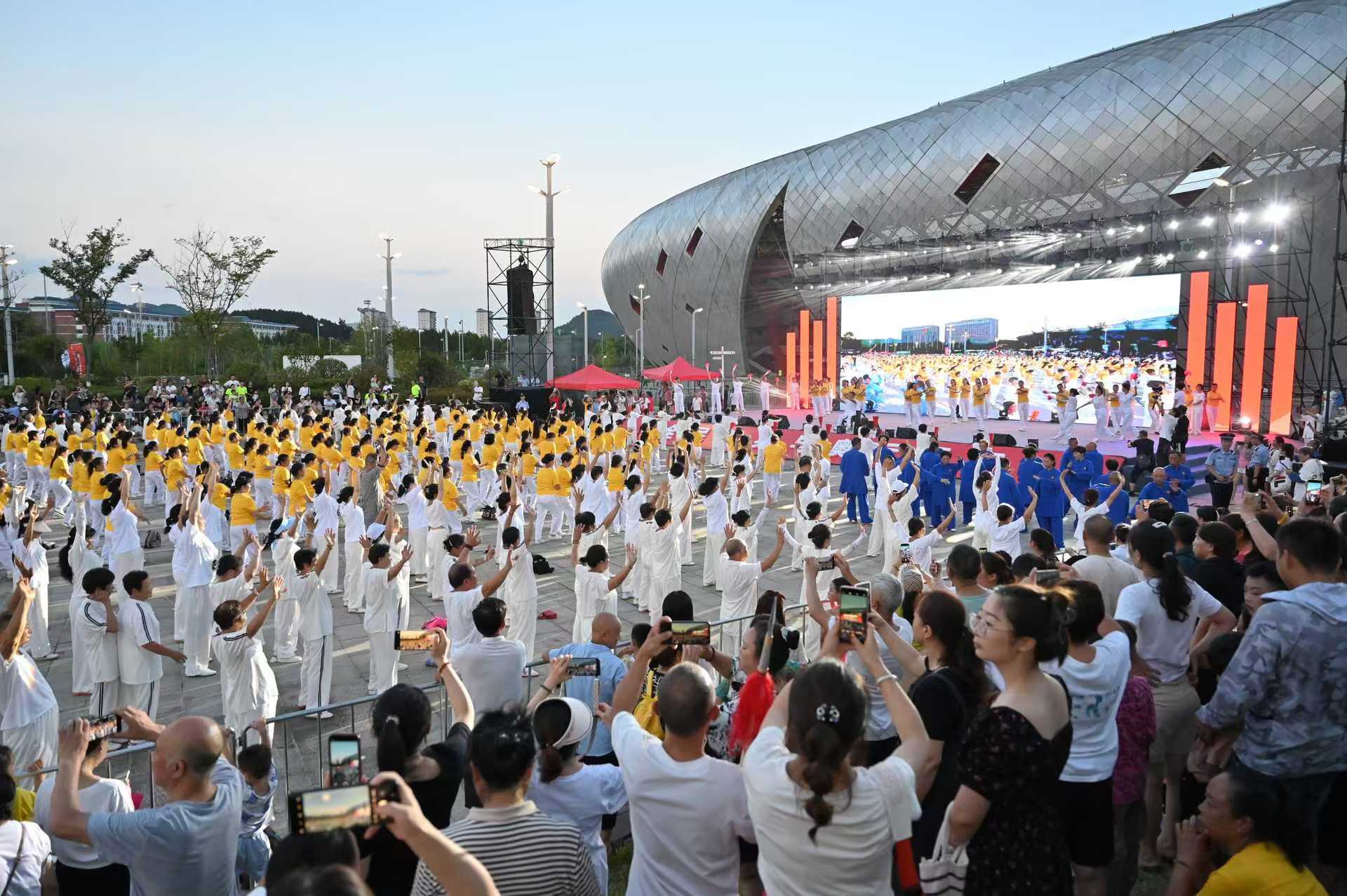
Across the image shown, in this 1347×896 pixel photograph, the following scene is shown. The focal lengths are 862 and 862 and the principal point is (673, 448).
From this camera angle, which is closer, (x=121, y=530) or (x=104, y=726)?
(x=104, y=726)

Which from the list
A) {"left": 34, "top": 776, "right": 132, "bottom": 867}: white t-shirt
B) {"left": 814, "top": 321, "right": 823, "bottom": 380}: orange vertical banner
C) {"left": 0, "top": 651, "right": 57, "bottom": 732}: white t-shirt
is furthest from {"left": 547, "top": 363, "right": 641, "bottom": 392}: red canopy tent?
{"left": 34, "top": 776, "right": 132, "bottom": 867}: white t-shirt

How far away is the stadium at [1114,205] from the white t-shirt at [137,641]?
1621 centimetres

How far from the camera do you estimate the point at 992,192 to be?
3366 cm

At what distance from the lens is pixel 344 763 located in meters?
1.97

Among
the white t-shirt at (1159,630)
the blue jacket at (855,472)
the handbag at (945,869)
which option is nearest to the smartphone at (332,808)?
the handbag at (945,869)

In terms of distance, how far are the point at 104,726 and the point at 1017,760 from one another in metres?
3.03

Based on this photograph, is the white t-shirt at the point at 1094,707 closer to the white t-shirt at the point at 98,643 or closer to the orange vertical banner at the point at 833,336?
the white t-shirt at the point at 98,643

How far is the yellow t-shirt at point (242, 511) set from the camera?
9633 mm

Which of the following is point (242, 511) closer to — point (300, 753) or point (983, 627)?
point (300, 753)

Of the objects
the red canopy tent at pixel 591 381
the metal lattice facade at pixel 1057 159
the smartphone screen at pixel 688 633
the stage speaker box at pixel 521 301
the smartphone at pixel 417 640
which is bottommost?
the smartphone at pixel 417 640

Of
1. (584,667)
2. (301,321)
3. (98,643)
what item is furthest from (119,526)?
(301,321)

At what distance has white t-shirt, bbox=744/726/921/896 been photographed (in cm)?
219

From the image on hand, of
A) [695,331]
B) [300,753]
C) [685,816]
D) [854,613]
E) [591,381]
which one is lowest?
[300,753]

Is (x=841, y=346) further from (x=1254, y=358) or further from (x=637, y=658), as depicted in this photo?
(x=637, y=658)
